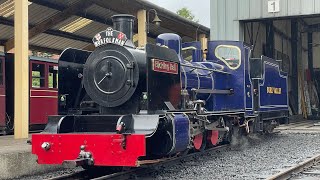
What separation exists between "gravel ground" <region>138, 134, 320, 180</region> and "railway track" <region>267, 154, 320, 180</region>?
0.26m

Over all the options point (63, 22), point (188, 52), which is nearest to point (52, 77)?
point (63, 22)

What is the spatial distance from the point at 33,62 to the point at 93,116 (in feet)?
20.3

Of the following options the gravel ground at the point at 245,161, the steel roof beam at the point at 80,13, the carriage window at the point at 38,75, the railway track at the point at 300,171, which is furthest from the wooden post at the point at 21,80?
the railway track at the point at 300,171

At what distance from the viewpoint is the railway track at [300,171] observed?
6930 mm

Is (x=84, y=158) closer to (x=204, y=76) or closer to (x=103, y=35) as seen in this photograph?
(x=103, y=35)

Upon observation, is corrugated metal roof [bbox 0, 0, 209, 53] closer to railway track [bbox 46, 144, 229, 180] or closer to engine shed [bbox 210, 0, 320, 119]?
engine shed [bbox 210, 0, 320, 119]

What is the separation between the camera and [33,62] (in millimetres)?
12469

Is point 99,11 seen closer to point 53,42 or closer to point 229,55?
point 53,42

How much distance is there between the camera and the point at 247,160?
904 cm

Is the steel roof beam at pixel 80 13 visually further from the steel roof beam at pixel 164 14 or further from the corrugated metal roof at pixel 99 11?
the steel roof beam at pixel 164 14

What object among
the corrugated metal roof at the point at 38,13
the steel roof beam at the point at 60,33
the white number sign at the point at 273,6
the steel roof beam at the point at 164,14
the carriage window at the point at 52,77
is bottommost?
the carriage window at the point at 52,77

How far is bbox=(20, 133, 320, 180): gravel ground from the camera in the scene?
24.2 feet

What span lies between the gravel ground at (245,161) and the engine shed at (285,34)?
5.46 m

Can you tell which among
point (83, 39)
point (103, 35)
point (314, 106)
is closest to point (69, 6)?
point (83, 39)
